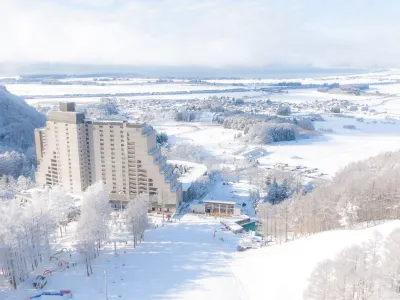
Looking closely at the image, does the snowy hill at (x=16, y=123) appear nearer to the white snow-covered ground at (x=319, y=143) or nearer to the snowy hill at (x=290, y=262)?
Result: the white snow-covered ground at (x=319, y=143)

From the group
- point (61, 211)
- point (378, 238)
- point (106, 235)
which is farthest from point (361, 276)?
point (61, 211)

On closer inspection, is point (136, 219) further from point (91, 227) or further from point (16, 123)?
point (16, 123)

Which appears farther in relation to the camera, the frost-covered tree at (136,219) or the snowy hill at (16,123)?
the snowy hill at (16,123)

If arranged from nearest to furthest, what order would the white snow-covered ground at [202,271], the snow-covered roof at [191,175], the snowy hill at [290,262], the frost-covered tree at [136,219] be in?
the snowy hill at [290,262] < the white snow-covered ground at [202,271] < the frost-covered tree at [136,219] < the snow-covered roof at [191,175]

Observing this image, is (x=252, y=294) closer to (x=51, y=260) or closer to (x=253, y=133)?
(x=51, y=260)

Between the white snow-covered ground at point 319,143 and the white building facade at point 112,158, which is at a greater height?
the white building facade at point 112,158

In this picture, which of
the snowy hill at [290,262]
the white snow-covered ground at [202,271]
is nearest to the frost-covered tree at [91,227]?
the white snow-covered ground at [202,271]

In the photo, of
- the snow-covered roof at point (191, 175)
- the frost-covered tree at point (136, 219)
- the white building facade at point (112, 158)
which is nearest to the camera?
the frost-covered tree at point (136, 219)
